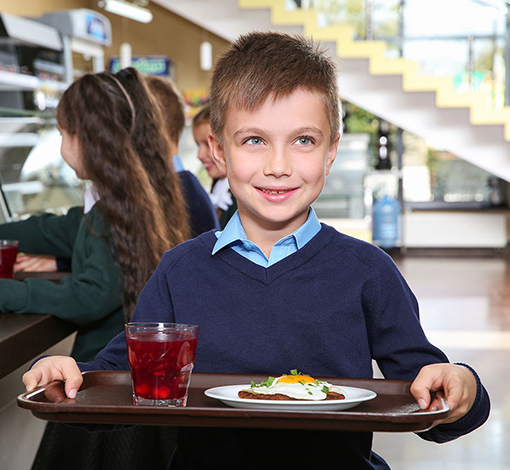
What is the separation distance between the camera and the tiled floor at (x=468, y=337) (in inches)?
118

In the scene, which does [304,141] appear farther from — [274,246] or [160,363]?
[160,363]

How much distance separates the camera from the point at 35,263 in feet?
6.93

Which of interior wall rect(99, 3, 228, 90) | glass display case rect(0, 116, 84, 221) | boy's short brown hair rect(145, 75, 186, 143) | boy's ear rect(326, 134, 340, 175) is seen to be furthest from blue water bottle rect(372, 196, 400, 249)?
boy's ear rect(326, 134, 340, 175)

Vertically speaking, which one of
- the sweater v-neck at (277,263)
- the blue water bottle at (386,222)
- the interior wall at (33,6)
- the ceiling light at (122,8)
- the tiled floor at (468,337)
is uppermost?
the interior wall at (33,6)

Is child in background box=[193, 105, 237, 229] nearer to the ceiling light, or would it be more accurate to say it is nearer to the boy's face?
the boy's face

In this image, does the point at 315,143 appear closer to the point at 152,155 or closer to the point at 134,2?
the point at 152,155

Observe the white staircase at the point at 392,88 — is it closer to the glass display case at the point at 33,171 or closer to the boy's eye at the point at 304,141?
the glass display case at the point at 33,171

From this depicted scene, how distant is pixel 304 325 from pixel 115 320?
2.56ft

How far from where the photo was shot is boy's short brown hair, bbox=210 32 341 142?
1.15 metres

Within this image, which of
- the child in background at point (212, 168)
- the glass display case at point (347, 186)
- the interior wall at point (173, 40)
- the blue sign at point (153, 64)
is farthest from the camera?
the interior wall at point (173, 40)

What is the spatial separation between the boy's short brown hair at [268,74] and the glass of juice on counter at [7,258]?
0.74 m

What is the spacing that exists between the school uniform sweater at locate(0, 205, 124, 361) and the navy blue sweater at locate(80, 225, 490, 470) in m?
0.45

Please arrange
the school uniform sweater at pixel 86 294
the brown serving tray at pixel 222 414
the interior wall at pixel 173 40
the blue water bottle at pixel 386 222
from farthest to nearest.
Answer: the interior wall at pixel 173 40 < the blue water bottle at pixel 386 222 < the school uniform sweater at pixel 86 294 < the brown serving tray at pixel 222 414

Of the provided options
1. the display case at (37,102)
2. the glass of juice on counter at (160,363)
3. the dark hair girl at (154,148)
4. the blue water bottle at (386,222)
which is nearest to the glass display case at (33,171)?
the display case at (37,102)
